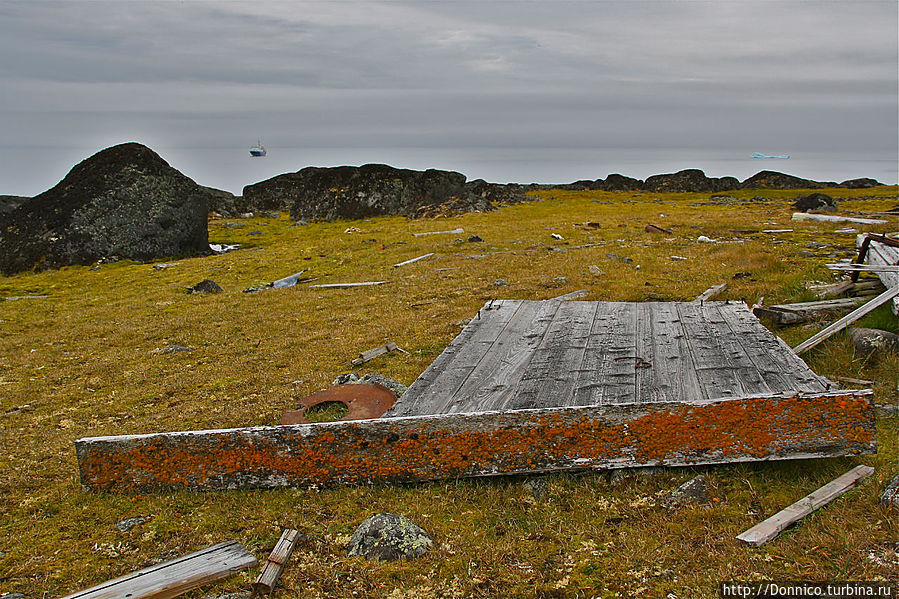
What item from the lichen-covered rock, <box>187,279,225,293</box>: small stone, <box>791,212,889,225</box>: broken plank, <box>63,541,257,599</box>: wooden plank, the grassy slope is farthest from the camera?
<box>791,212,889,225</box>: broken plank

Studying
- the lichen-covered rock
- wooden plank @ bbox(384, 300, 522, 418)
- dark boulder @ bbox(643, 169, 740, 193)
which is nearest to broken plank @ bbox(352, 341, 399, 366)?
wooden plank @ bbox(384, 300, 522, 418)

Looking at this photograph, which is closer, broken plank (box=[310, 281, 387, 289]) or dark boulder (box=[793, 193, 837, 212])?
broken plank (box=[310, 281, 387, 289])

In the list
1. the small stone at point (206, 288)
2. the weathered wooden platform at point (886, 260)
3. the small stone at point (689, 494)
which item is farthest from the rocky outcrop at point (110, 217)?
the small stone at point (689, 494)

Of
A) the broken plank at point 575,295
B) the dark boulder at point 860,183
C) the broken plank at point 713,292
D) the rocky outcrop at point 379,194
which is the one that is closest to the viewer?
the broken plank at point 713,292

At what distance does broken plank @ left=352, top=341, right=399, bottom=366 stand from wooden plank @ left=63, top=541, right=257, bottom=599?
18.0 ft

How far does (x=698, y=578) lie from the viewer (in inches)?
147

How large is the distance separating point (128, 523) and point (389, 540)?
2.15 metres

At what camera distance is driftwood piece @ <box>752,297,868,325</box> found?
31.5 ft

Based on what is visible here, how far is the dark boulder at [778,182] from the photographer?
226 feet

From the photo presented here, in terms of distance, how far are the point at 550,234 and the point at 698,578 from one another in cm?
2263

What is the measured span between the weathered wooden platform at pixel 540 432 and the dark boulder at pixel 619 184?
69.0 meters

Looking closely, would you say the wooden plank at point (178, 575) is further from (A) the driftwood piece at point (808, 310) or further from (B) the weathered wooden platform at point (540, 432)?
(A) the driftwood piece at point (808, 310)

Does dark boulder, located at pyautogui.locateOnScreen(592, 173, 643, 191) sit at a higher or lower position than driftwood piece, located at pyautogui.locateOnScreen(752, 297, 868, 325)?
higher

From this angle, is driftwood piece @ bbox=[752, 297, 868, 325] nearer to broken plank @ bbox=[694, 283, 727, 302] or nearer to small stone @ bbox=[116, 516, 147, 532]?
broken plank @ bbox=[694, 283, 727, 302]
